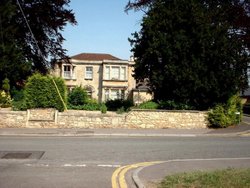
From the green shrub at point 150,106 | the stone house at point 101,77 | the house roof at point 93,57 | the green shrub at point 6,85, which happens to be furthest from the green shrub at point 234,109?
the house roof at point 93,57

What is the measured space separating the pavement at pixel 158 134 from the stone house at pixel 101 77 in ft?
112

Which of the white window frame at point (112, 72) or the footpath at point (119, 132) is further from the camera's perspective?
the white window frame at point (112, 72)

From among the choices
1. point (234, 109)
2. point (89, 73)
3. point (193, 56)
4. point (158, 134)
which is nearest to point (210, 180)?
point (158, 134)

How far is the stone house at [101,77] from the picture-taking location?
58625 mm

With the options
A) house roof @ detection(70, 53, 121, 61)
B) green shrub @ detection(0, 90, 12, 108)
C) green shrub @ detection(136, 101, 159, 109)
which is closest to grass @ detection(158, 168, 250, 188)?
green shrub @ detection(136, 101, 159, 109)

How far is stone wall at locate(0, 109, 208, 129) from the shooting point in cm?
2248

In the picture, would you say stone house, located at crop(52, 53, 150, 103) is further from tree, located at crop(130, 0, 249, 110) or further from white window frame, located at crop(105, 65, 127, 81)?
tree, located at crop(130, 0, 249, 110)

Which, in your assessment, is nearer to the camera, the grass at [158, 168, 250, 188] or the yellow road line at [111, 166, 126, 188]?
the grass at [158, 168, 250, 188]

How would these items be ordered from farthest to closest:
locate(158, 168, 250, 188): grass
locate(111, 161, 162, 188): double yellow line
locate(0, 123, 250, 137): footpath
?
1. locate(0, 123, 250, 137): footpath
2. locate(111, 161, 162, 188): double yellow line
3. locate(158, 168, 250, 188): grass

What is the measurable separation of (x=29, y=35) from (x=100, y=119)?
12413 mm

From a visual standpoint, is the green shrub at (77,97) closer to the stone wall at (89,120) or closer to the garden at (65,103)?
the garden at (65,103)

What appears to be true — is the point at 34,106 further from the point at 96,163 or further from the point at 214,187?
the point at 214,187

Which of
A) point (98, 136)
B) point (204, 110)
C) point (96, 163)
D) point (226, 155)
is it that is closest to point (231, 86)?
point (204, 110)

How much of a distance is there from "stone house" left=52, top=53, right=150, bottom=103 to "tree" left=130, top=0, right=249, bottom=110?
3189 centimetres
